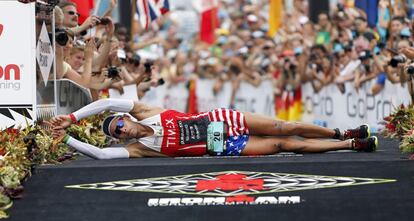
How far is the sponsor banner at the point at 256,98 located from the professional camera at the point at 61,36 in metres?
12.3

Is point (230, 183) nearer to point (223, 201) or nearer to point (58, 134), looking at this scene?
point (223, 201)

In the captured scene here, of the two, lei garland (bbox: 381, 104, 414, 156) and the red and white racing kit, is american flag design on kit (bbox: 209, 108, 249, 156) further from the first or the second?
lei garland (bbox: 381, 104, 414, 156)

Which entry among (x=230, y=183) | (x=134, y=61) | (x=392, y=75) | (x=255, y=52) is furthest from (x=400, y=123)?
(x=255, y=52)

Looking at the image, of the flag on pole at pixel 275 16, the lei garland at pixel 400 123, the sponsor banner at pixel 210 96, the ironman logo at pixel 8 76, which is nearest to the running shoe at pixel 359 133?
the lei garland at pixel 400 123

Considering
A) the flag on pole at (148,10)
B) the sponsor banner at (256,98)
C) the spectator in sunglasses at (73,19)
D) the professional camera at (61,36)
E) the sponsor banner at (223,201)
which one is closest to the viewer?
the sponsor banner at (223,201)

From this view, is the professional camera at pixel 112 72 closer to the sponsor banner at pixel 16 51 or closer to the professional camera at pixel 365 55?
the sponsor banner at pixel 16 51

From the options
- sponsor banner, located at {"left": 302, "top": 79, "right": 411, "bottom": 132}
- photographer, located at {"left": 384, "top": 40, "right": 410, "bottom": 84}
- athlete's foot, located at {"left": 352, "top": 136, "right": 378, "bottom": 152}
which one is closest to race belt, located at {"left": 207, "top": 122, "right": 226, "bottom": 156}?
athlete's foot, located at {"left": 352, "top": 136, "right": 378, "bottom": 152}

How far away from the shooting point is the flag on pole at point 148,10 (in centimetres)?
2169

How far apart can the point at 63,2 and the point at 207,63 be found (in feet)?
49.2

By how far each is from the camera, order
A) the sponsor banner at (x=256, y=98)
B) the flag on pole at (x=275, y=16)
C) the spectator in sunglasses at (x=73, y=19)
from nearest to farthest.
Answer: the spectator in sunglasses at (x=73, y=19), the sponsor banner at (x=256, y=98), the flag on pole at (x=275, y=16)

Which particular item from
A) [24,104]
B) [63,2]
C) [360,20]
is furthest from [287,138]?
[360,20]

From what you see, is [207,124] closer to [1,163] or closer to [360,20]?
[1,163]

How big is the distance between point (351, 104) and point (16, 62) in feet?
35.7

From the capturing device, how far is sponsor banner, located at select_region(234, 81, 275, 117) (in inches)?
1069
